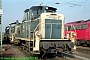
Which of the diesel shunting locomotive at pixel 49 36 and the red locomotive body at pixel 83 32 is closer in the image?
the diesel shunting locomotive at pixel 49 36

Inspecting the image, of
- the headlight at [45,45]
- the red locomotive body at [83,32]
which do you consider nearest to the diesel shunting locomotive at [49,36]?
the headlight at [45,45]

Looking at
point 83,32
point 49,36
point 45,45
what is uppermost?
point 83,32

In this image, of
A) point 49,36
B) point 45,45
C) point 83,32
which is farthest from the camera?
point 83,32

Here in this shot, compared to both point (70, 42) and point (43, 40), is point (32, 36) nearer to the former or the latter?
point (43, 40)

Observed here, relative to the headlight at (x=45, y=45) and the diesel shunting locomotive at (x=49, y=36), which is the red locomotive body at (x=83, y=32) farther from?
the headlight at (x=45, y=45)

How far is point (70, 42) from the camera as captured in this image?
10.1 metres

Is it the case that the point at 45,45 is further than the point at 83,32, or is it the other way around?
the point at 83,32

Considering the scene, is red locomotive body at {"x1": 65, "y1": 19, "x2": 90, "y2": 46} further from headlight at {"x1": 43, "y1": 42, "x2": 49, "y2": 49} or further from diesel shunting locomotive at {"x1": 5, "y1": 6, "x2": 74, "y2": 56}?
headlight at {"x1": 43, "y1": 42, "x2": 49, "y2": 49}

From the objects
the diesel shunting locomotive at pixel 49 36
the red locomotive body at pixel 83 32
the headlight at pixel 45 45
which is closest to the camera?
the headlight at pixel 45 45

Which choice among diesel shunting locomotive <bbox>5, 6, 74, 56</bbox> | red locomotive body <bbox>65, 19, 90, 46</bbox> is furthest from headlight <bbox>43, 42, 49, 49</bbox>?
red locomotive body <bbox>65, 19, 90, 46</bbox>

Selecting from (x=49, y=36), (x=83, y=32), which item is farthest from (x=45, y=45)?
(x=83, y=32)

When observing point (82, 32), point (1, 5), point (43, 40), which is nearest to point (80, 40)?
point (82, 32)

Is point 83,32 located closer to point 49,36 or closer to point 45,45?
point 49,36

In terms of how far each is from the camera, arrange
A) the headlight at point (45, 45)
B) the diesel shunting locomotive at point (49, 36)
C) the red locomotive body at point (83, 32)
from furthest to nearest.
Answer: the red locomotive body at point (83, 32) → the diesel shunting locomotive at point (49, 36) → the headlight at point (45, 45)
